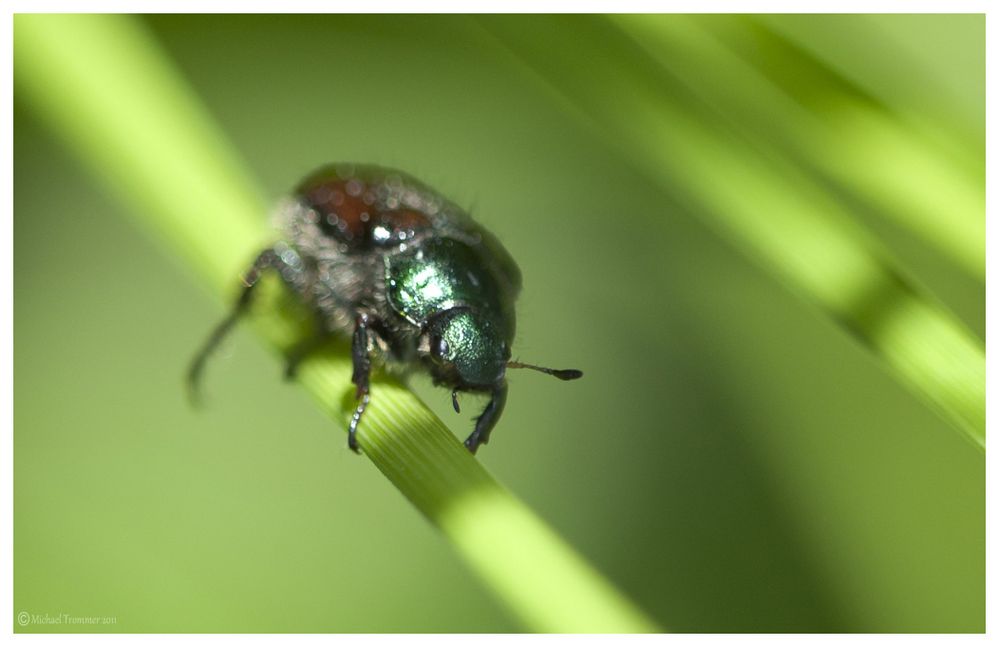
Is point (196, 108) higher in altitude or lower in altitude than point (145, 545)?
higher

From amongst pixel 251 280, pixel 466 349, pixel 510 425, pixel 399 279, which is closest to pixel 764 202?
pixel 466 349

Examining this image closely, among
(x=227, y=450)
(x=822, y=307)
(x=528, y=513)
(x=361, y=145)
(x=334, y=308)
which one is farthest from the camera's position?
(x=361, y=145)

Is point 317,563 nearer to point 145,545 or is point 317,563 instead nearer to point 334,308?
point 145,545

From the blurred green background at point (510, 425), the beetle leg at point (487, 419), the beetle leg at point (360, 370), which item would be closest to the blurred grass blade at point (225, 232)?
the beetle leg at point (360, 370)

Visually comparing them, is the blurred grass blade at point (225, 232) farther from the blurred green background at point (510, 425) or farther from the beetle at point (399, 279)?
the blurred green background at point (510, 425)

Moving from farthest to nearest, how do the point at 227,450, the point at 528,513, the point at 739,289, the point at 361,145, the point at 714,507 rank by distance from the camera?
1. the point at 361,145
2. the point at 739,289
3. the point at 714,507
4. the point at 227,450
5. the point at 528,513

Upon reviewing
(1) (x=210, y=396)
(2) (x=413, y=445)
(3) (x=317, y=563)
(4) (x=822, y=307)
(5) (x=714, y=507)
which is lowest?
(5) (x=714, y=507)
